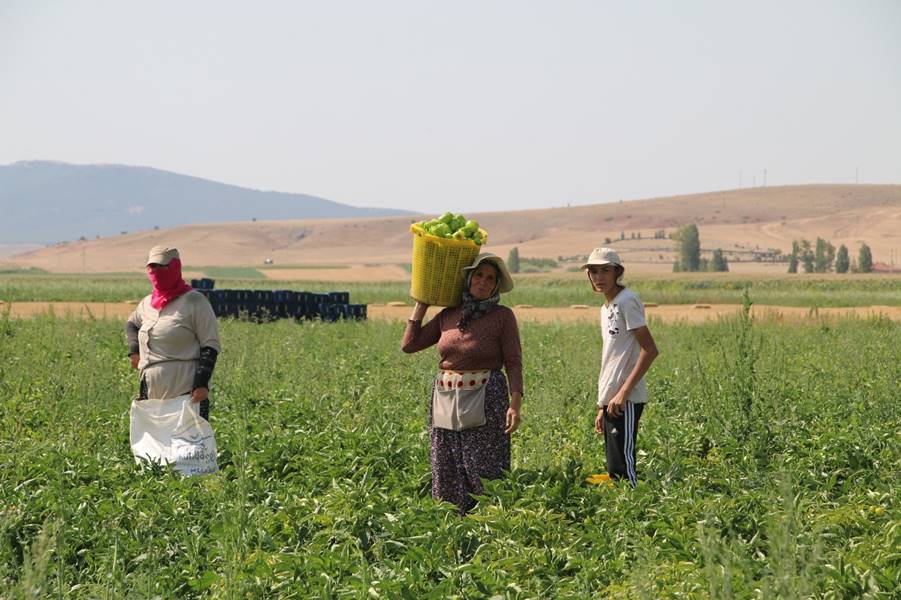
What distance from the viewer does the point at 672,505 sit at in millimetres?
5289

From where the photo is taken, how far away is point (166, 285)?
662 cm

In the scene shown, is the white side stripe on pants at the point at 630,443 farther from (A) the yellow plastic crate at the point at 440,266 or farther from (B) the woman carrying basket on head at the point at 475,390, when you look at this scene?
(A) the yellow plastic crate at the point at 440,266

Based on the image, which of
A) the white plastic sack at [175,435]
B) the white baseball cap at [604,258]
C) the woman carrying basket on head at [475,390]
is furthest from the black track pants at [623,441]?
the white plastic sack at [175,435]

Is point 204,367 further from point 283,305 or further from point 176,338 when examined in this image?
point 283,305

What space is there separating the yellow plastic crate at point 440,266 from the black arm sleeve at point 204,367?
158 centimetres

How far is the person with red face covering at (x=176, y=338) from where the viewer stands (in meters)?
6.58

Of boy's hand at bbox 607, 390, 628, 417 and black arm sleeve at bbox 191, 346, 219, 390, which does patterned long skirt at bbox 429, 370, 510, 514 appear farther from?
black arm sleeve at bbox 191, 346, 219, 390

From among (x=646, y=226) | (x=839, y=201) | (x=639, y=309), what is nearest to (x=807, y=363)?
(x=639, y=309)

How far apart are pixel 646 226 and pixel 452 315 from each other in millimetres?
174626

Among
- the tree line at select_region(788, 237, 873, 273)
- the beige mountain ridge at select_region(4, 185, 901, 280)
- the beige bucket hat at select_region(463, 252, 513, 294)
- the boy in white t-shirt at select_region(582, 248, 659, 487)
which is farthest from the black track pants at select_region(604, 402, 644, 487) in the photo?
the beige mountain ridge at select_region(4, 185, 901, 280)

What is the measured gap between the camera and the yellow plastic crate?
5654 millimetres

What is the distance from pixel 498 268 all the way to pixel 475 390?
2.31ft

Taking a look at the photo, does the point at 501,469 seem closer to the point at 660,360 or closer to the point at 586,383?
the point at 586,383

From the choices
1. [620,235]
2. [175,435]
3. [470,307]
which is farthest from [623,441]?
[620,235]
